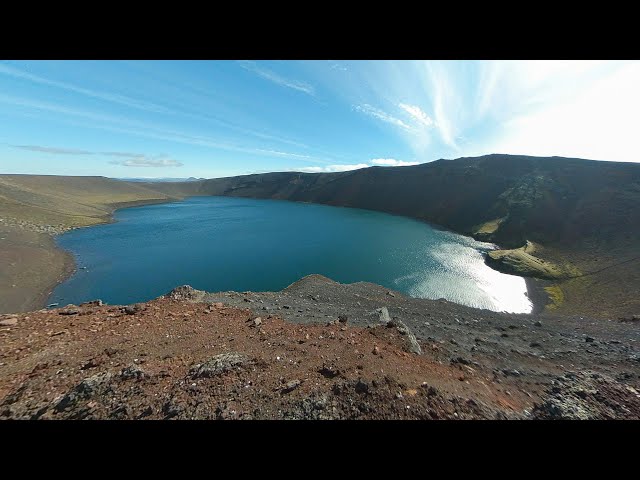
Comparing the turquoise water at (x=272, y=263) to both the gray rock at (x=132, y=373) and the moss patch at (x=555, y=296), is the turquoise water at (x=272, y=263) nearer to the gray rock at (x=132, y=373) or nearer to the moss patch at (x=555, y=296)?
the moss patch at (x=555, y=296)

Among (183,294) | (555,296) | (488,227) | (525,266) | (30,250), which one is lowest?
(555,296)

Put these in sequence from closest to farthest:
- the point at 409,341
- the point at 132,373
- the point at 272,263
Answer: the point at 132,373
the point at 409,341
the point at 272,263

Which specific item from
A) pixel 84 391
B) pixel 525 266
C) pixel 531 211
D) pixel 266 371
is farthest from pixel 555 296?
pixel 84 391

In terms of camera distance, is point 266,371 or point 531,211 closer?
point 266,371

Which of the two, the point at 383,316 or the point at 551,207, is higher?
the point at 551,207

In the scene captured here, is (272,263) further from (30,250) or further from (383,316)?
(30,250)

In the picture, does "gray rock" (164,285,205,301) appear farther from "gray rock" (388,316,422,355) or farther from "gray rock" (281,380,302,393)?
"gray rock" (388,316,422,355)

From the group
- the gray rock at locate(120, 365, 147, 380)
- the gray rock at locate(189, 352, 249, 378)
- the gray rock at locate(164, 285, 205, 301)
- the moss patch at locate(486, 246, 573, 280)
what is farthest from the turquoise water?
the gray rock at locate(120, 365, 147, 380)
